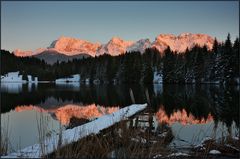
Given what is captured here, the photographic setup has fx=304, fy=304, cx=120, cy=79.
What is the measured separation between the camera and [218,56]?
69188mm

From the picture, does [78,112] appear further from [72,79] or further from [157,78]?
[72,79]

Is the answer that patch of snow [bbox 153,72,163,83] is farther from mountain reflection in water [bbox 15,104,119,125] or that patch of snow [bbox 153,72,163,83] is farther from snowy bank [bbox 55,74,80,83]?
mountain reflection in water [bbox 15,104,119,125]

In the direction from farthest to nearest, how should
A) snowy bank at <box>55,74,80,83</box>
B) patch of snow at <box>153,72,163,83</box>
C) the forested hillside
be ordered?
snowy bank at <box>55,74,80,83</box>, patch of snow at <box>153,72,163,83</box>, the forested hillside

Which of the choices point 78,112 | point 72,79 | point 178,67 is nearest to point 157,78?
point 178,67

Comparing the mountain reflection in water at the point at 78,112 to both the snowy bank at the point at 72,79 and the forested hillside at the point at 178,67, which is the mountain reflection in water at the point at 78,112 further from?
Answer: the snowy bank at the point at 72,79

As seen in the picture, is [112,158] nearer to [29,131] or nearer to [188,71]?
[29,131]

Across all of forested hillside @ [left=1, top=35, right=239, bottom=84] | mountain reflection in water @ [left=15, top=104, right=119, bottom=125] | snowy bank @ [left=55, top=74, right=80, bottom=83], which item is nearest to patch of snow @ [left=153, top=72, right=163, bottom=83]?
forested hillside @ [left=1, top=35, right=239, bottom=84]

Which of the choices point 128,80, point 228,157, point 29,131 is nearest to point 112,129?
point 228,157

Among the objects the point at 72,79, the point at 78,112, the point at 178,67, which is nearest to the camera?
the point at 78,112

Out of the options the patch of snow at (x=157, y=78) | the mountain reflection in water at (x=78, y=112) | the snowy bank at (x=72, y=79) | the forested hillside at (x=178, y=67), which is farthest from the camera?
the snowy bank at (x=72, y=79)

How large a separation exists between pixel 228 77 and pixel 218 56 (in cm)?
530

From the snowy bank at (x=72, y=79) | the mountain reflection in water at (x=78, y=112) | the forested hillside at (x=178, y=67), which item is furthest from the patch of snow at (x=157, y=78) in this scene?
the mountain reflection in water at (x=78, y=112)

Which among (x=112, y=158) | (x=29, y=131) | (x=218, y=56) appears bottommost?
(x=29, y=131)

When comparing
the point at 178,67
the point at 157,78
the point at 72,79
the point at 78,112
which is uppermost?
the point at 178,67
